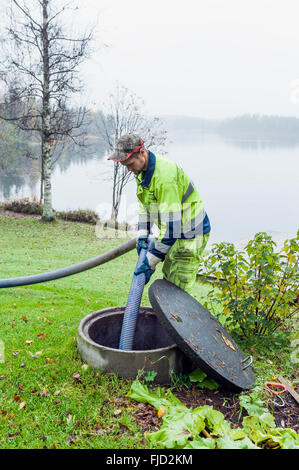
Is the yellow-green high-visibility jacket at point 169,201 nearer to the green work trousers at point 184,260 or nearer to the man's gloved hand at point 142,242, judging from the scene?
the green work trousers at point 184,260

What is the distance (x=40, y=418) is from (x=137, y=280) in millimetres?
1411

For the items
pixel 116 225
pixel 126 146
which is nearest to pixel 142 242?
pixel 126 146

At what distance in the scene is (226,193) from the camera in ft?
118

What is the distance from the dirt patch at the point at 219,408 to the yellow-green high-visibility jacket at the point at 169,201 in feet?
4.19

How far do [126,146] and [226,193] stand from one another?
3352 centimetres

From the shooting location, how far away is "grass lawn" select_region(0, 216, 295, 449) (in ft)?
8.90

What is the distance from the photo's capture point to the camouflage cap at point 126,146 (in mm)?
3385

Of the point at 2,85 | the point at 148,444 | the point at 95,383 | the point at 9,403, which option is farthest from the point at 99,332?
the point at 2,85

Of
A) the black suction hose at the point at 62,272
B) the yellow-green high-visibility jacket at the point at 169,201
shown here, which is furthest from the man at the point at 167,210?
the black suction hose at the point at 62,272

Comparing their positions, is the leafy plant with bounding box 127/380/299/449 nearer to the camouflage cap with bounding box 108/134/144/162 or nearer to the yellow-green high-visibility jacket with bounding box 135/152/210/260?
the yellow-green high-visibility jacket with bounding box 135/152/210/260

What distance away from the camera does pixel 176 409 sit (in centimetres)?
286

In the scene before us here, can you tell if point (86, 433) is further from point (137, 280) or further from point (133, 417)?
point (137, 280)

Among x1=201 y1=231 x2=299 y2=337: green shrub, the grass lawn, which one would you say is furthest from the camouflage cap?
the grass lawn

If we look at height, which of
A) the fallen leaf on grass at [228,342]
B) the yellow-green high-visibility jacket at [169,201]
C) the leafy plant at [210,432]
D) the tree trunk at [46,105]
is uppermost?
the tree trunk at [46,105]
